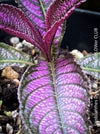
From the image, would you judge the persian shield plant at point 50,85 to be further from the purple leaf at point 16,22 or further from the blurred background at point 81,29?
the blurred background at point 81,29

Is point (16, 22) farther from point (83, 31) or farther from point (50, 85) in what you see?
point (83, 31)

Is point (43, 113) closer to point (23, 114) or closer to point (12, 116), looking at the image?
point (23, 114)

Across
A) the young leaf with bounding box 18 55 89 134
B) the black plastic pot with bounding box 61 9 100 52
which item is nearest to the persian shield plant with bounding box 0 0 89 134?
the young leaf with bounding box 18 55 89 134

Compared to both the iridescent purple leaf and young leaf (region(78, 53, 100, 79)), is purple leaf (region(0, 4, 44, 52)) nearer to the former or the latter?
the iridescent purple leaf

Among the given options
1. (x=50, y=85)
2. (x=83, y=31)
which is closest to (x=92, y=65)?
(x=50, y=85)

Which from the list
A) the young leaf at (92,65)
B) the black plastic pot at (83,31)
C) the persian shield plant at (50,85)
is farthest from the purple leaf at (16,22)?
the black plastic pot at (83,31)
